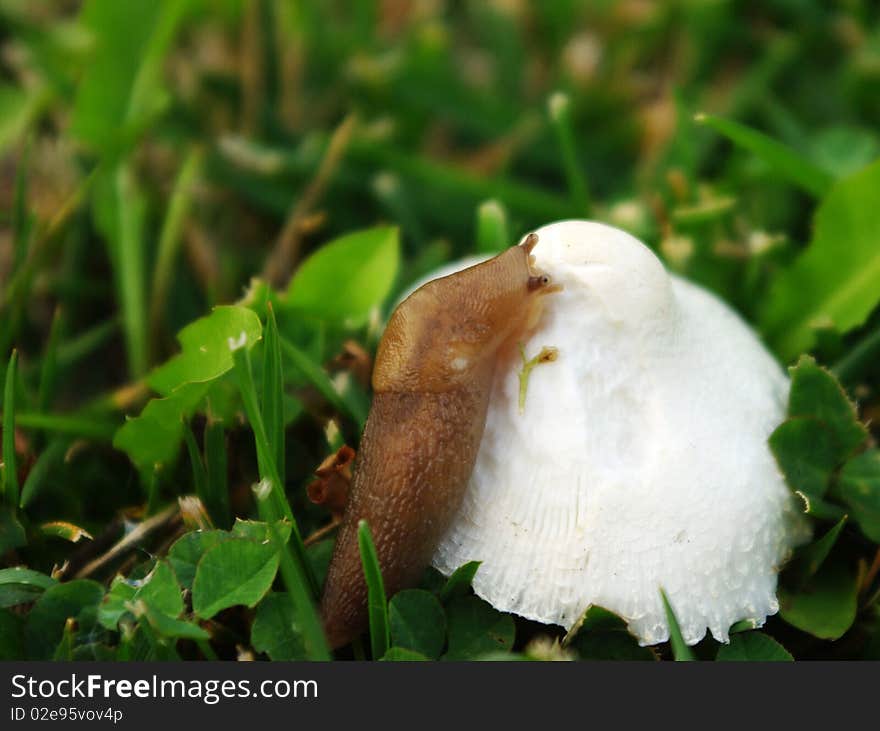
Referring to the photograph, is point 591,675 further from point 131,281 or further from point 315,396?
point 131,281

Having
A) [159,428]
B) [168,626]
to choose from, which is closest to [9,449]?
[159,428]

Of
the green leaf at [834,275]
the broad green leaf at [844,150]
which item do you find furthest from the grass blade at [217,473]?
the broad green leaf at [844,150]

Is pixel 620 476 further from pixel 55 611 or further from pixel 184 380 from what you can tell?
pixel 55 611

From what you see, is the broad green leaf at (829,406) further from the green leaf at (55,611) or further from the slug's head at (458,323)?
the green leaf at (55,611)

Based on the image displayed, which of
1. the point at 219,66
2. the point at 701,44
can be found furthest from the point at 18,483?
the point at 701,44

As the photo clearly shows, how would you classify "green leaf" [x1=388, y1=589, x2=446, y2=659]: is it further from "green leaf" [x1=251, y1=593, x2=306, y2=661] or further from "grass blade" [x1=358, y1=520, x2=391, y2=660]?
"green leaf" [x1=251, y1=593, x2=306, y2=661]
